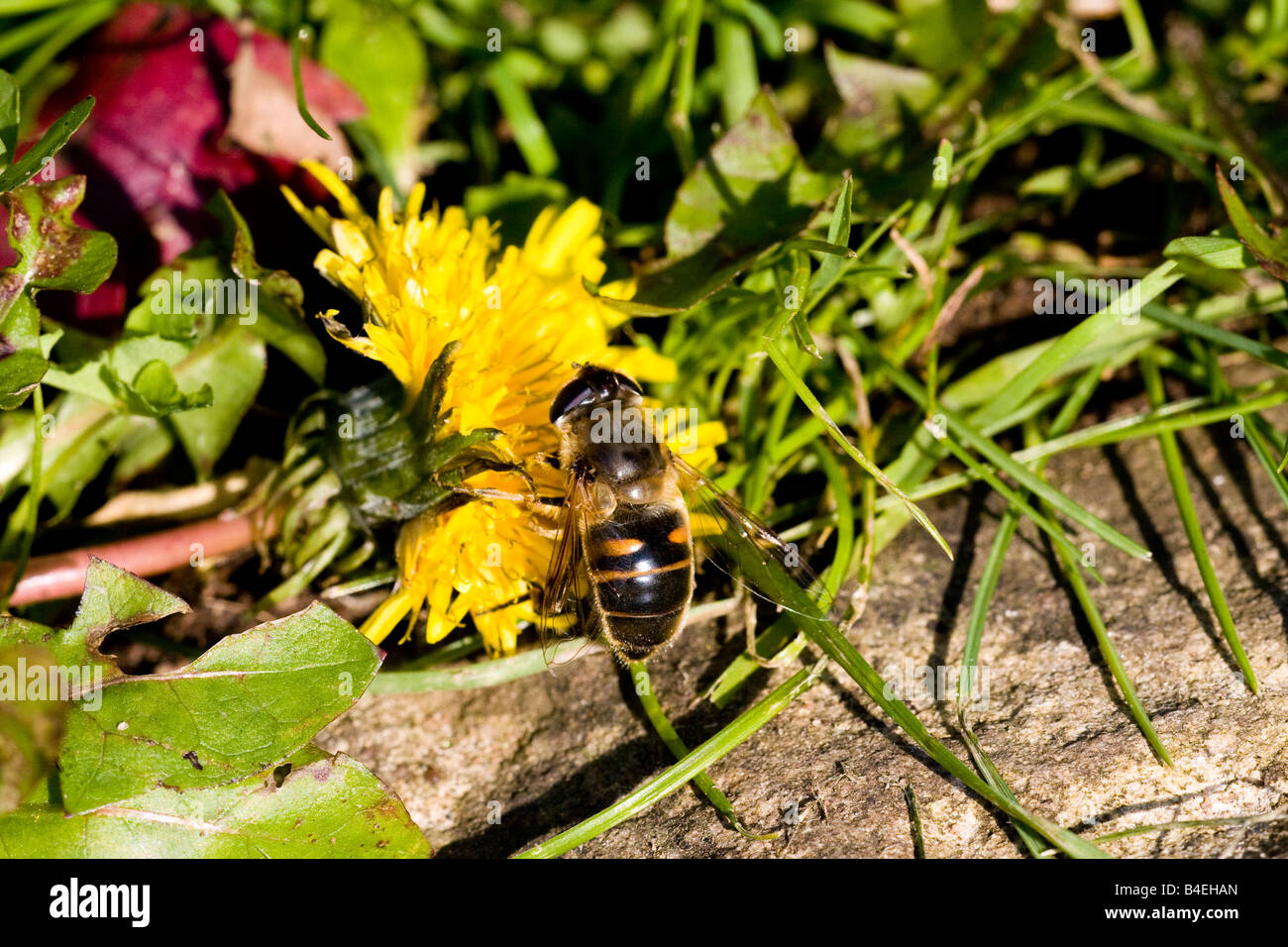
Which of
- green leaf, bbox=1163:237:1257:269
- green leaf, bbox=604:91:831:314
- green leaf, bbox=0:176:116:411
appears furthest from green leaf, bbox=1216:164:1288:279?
green leaf, bbox=0:176:116:411

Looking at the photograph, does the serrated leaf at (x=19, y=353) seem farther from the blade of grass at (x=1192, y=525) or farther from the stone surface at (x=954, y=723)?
the blade of grass at (x=1192, y=525)

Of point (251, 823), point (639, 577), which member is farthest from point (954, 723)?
point (251, 823)

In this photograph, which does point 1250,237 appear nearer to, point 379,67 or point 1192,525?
point 1192,525

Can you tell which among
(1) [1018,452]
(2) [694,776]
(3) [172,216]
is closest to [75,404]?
(3) [172,216]

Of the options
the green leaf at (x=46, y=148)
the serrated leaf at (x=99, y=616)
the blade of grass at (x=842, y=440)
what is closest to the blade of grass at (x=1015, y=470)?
the blade of grass at (x=842, y=440)

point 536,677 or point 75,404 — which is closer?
point 536,677

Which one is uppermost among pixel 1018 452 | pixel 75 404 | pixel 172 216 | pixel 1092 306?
pixel 172 216

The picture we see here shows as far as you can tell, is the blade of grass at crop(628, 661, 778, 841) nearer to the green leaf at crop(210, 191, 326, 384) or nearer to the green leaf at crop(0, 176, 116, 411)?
the green leaf at crop(210, 191, 326, 384)
